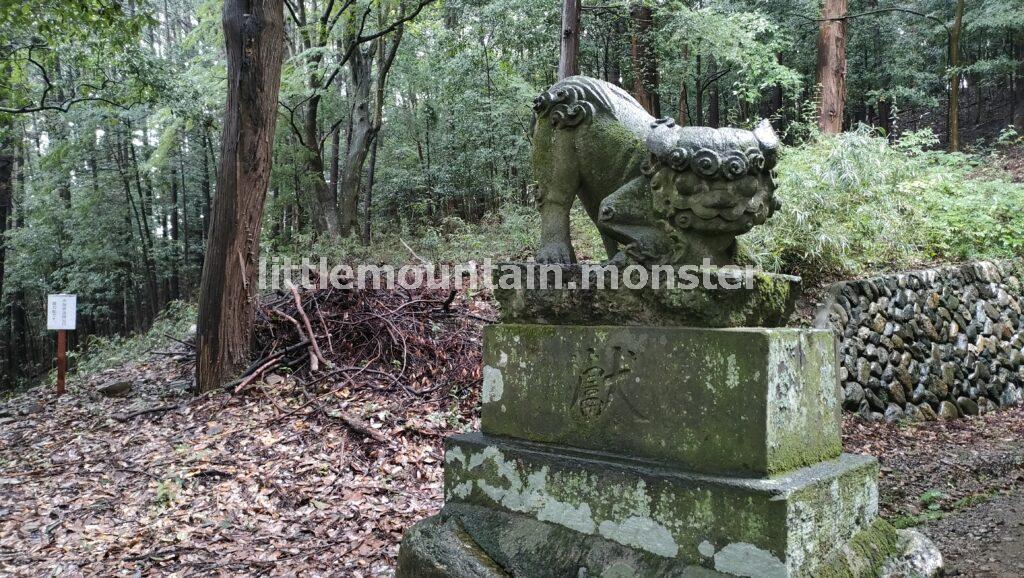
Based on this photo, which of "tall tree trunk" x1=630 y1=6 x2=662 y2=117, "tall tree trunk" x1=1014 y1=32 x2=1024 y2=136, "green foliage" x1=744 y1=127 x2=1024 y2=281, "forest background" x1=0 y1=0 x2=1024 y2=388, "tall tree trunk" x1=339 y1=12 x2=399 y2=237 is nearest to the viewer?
"green foliage" x1=744 y1=127 x2=1024 y2=281

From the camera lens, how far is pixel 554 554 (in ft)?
8.48

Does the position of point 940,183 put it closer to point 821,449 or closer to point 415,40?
point 821,449

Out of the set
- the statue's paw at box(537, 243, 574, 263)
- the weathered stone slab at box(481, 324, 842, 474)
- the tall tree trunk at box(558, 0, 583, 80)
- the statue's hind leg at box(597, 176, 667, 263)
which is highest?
the tall tree trunk at box(558, 0, 583, 80)

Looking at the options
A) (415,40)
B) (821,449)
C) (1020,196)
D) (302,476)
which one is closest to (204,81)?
(415,40)

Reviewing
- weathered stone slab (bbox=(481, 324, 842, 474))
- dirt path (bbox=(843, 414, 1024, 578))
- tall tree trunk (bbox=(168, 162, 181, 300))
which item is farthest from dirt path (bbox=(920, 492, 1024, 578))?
tall tree trunk (bbox=(168, 162, 181, 300))

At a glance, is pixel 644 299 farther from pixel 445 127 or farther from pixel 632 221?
pixel 445 127

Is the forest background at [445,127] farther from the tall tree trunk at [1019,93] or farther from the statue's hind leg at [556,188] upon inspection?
the statue's hind leg at [556,188]

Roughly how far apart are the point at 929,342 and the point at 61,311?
1041 centimetres

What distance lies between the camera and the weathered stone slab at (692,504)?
2.13 m

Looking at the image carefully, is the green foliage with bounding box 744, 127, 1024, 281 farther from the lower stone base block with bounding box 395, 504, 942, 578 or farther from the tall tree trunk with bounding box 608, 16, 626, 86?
the tall tree trunk with bounding box 608, 16, 626, 86

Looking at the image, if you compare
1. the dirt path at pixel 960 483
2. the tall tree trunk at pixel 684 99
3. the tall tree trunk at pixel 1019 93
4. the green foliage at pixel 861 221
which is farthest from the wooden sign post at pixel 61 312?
the tall tree trunk at pixel 1019 93

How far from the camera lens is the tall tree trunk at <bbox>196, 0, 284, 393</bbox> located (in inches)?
248

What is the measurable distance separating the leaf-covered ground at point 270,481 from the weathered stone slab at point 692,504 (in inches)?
50.5

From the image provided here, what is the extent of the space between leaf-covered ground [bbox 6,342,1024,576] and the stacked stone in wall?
40 centimetres
